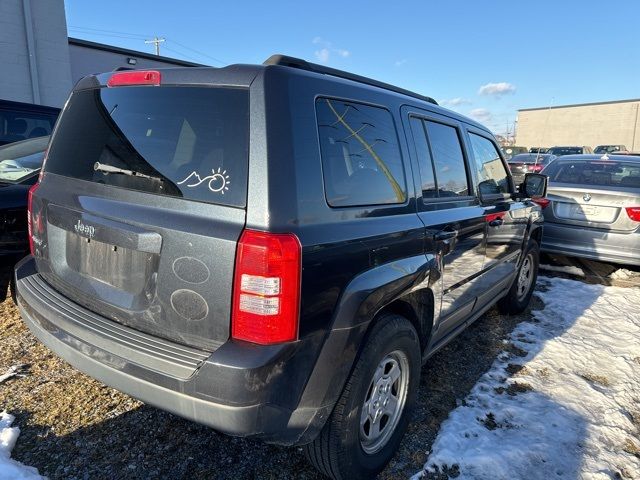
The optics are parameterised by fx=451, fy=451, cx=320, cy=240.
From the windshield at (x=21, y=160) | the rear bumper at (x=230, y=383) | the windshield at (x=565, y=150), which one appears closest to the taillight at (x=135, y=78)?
the rear bumper at (x=230, y=383)

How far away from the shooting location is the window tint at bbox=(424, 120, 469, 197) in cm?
284

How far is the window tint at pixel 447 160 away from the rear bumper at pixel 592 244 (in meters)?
3.49

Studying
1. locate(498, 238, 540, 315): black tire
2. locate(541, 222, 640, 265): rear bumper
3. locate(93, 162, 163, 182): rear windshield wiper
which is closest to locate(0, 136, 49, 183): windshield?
locate(93, 162, 163, 182): rear windshield wiper

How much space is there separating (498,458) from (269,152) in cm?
212

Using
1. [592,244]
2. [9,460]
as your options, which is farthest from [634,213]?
[9,460]

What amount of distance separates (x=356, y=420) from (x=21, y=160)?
3832 mm

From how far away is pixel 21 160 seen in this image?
409cm

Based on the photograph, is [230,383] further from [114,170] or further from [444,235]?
[444,235]

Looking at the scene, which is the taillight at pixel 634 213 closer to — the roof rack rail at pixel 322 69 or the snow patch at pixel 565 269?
the snow patch at pixel 565 269

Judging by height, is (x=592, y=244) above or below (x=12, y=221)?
below

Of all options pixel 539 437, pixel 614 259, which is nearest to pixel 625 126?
pixel 614 259

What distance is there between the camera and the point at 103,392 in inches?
113

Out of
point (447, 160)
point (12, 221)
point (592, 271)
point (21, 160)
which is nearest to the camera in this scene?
point (447, 160)

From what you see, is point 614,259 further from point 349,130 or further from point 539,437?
point 349,130
